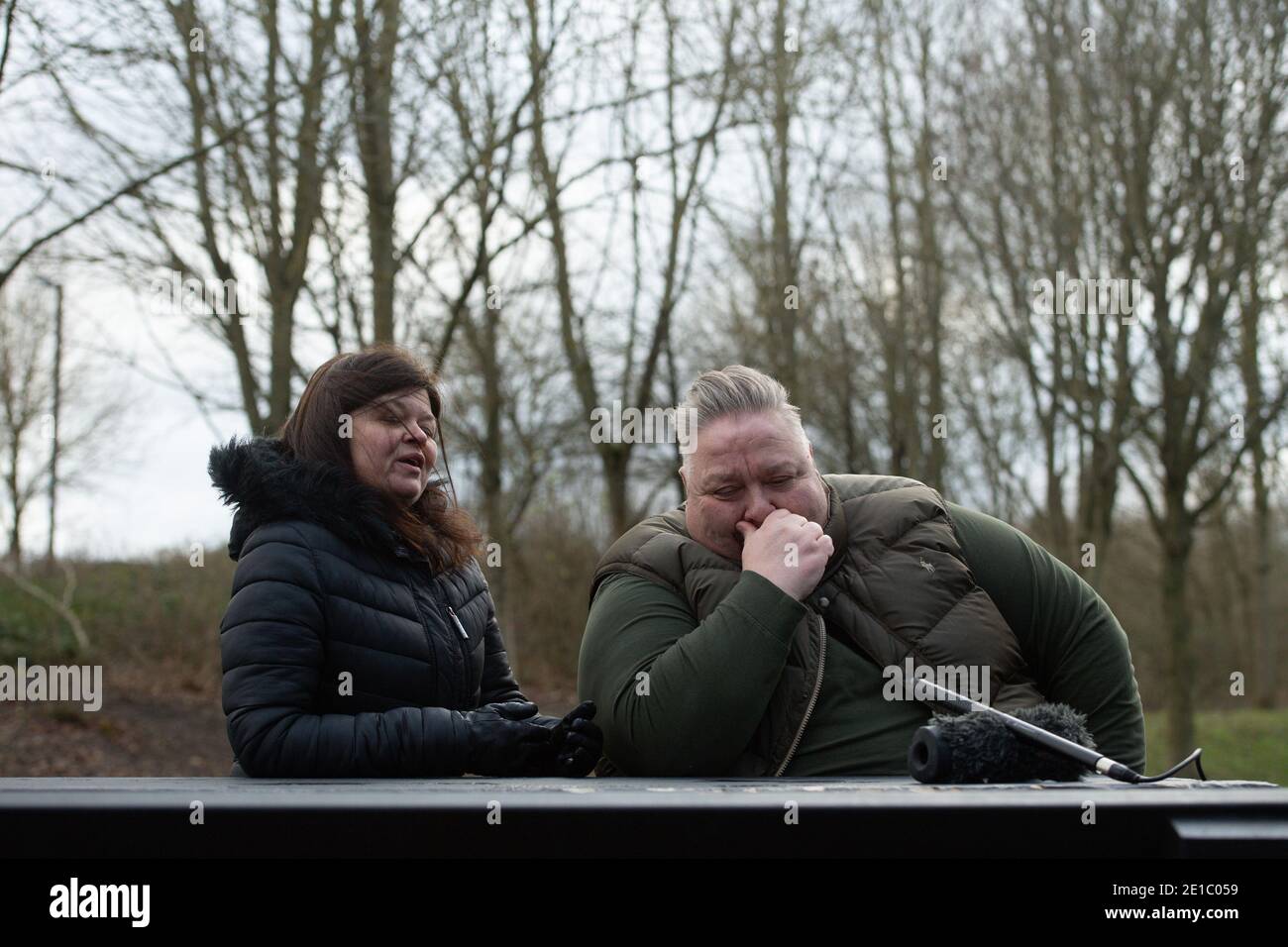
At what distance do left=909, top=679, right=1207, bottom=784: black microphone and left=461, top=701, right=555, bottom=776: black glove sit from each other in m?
1.06

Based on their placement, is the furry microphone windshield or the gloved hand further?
the gloved hand

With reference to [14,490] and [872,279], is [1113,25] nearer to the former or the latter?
[872,279]

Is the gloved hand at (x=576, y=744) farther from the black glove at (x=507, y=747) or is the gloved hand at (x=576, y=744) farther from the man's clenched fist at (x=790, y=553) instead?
the man's clenched fist at (x=790, y=553)

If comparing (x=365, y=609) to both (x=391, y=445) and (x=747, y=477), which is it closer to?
(x=391, y=445)

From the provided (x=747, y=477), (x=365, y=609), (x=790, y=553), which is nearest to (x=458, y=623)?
(x=365, y=609)

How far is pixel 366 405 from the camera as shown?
340 centimetres

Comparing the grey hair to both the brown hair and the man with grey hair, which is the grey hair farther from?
the brown hair

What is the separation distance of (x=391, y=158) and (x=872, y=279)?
37.4 ft

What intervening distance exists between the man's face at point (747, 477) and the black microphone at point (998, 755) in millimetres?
972

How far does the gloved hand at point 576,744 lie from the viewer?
2900 millimetres

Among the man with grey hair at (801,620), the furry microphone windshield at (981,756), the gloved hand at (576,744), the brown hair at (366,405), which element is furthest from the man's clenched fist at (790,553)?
the brown hair at (366,405)

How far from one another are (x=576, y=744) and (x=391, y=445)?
0.94 metres

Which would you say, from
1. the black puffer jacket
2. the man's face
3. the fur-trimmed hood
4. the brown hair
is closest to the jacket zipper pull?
the black puffer jacket

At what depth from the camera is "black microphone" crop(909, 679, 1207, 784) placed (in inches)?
80.0
